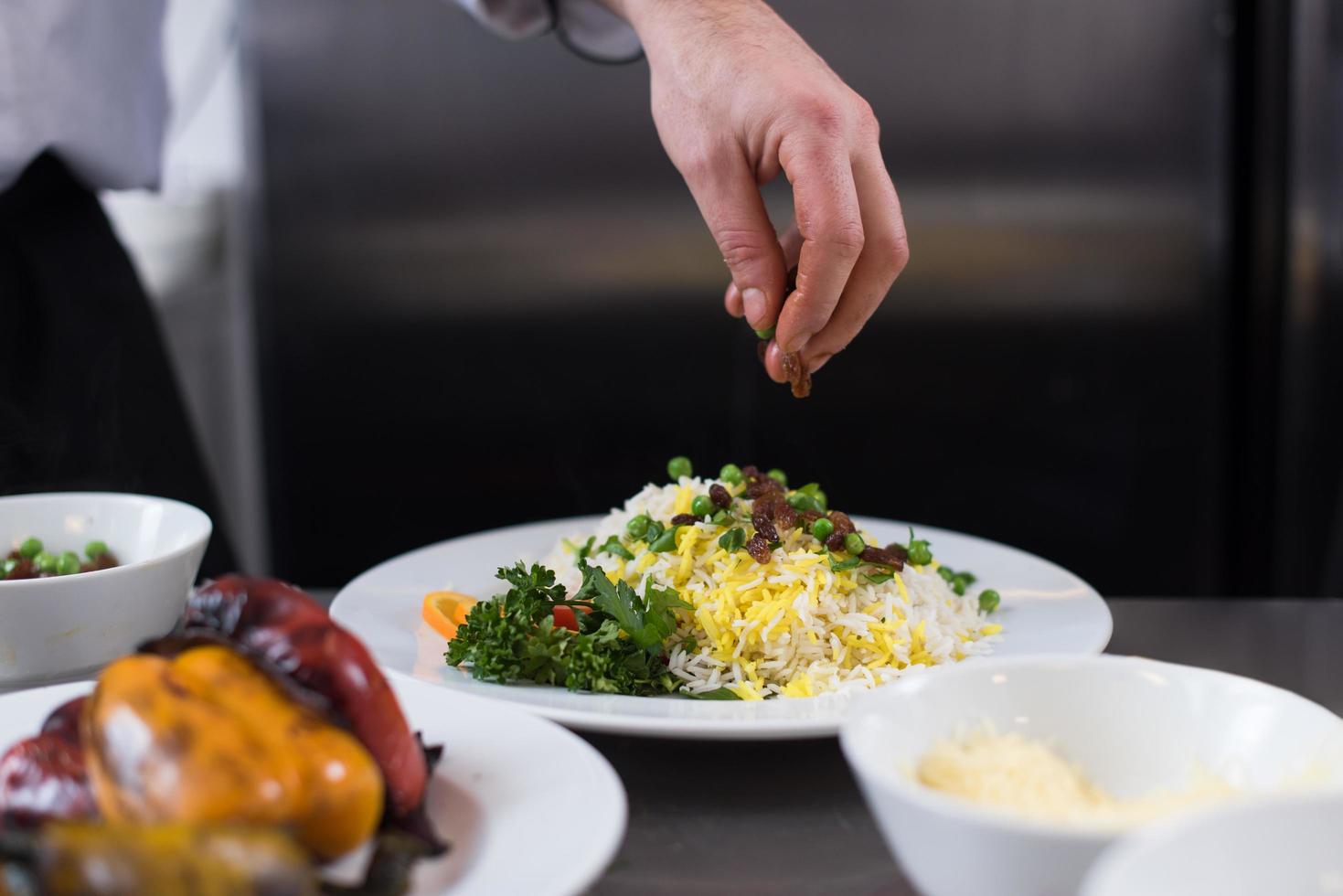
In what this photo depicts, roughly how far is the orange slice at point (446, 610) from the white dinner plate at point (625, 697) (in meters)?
0.01

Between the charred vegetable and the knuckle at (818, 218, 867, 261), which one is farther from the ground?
the knuckle at (818, 218, 867, 261)

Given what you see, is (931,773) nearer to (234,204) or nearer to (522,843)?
(522,843)

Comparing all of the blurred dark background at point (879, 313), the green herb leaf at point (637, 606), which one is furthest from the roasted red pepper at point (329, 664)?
the blurred dark background at point (879, 313)

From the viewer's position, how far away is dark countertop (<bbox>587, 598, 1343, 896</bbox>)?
2.93 feet

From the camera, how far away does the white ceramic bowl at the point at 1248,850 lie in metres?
Result: 0.59

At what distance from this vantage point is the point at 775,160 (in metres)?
1.52

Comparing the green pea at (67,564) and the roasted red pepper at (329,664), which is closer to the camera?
the roasted red pepper at (329,664)

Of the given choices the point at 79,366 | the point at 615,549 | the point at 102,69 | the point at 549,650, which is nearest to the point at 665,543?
the point at 615,549

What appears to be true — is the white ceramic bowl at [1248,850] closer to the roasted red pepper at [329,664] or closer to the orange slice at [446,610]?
the roasted red pepper at [329,664]

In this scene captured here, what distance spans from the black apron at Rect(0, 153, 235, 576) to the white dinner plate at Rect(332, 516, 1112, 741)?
76 cm

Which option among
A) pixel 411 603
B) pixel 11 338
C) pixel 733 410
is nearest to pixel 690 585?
pixel 411 603

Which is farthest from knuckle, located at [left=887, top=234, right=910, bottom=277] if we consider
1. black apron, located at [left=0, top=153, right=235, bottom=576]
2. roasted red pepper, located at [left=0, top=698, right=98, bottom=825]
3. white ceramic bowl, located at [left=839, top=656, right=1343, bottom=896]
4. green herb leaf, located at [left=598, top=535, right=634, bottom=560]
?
black apron, located at [left=0, top=153, right=235, bottom=576]

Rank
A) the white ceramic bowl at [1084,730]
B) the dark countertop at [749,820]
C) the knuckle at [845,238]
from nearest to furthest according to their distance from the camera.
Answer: the white ceramic bowl at [1084,730] < the dark countertop at [749,820] < the knuckle at [845,238]

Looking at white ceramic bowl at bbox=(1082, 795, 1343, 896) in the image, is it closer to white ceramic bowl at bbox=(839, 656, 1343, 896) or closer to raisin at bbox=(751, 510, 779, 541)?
white ceramic bowl at bbox=(839, 656, 1343, 896)
